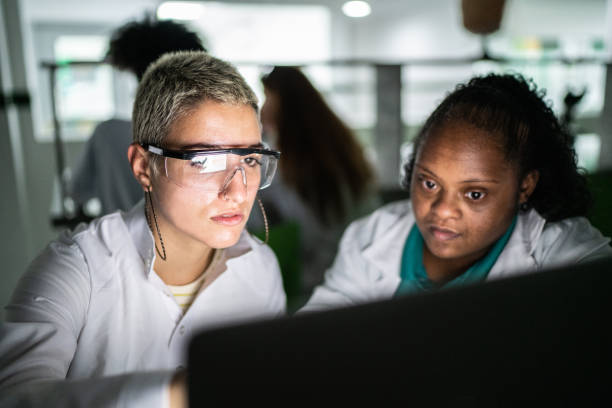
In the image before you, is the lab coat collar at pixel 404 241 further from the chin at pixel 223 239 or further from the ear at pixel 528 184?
the chin at pixel 223 239

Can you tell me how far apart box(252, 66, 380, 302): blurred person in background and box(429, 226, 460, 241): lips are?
746mm

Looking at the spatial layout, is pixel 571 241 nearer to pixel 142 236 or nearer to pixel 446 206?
pixel 446 206

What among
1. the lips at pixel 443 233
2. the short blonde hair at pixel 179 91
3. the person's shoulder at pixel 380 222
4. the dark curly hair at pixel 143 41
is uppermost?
the dark curly hair at pixel 143 41

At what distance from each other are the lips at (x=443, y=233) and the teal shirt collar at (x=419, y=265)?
8 cm

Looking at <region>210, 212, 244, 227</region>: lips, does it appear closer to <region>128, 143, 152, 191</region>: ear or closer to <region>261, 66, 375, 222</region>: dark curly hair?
<region>128, 143, 152, 191</region>: ear

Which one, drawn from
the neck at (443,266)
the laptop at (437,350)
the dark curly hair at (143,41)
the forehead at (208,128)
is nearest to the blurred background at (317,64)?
the dark curly hair at (143,41)

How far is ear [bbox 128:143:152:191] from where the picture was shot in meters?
0.81

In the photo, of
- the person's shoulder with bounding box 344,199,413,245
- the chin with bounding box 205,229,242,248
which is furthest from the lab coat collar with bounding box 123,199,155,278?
the person's shoulder with bounding box 344,199,413,245

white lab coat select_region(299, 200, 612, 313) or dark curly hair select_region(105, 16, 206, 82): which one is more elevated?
dark curly hair select_region(105, 16, 206, 82)

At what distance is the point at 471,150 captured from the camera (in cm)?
76

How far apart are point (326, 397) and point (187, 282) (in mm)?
699

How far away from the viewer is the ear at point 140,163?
81cm

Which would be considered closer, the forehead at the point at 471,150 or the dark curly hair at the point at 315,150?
the forehead at the point at 471,150

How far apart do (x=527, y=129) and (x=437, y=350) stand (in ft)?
1.86
